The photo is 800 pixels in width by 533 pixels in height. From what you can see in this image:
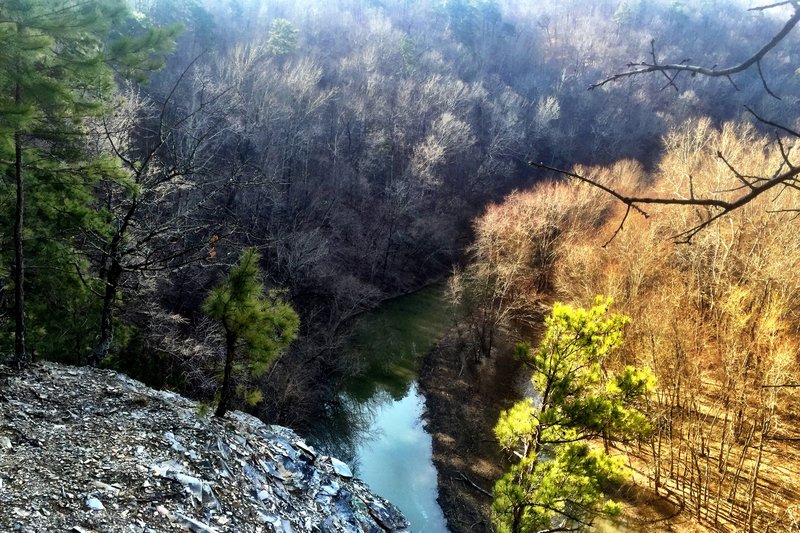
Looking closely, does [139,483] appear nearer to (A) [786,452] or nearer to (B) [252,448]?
(B) [252,448]

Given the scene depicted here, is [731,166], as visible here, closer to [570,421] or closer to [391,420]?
[570,421]

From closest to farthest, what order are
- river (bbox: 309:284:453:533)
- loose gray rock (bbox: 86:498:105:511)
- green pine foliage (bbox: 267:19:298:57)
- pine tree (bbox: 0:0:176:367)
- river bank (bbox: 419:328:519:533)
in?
loose gray rock (bbox: 86:498:105:511)
pine tree (bbox: 0:0:176:367)
river bank (bbox: 419:328:519:533)
river (bbox: 309:284:453:533)
green pine foliage (bbox: 267:19:298:57)

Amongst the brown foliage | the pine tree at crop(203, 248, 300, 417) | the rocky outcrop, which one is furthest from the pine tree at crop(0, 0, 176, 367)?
the brown foliage

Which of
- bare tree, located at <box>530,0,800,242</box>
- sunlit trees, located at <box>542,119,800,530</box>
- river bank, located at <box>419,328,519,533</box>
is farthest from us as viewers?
river bank, located at <box>419,328,519,533</box>

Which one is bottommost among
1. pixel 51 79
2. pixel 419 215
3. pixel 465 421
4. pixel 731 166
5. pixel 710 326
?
pixel 731 166

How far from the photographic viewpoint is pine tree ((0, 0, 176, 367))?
5.88m

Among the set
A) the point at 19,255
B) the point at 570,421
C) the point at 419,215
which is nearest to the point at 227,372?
the point at 19,255

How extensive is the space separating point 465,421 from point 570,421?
886 centimetres

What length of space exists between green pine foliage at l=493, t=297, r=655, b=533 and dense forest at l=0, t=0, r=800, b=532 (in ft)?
0.18

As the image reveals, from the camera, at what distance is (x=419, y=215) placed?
31797mm

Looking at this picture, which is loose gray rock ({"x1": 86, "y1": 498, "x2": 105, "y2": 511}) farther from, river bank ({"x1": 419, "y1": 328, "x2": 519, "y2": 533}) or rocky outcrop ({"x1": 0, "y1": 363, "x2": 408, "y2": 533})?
river bank ({"x1": 419, "y1": 328, "x2": 519, "y2": 533})

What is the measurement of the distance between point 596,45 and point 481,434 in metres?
49.8

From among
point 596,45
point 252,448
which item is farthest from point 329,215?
point 596,45

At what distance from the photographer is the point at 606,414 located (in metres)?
8.18
